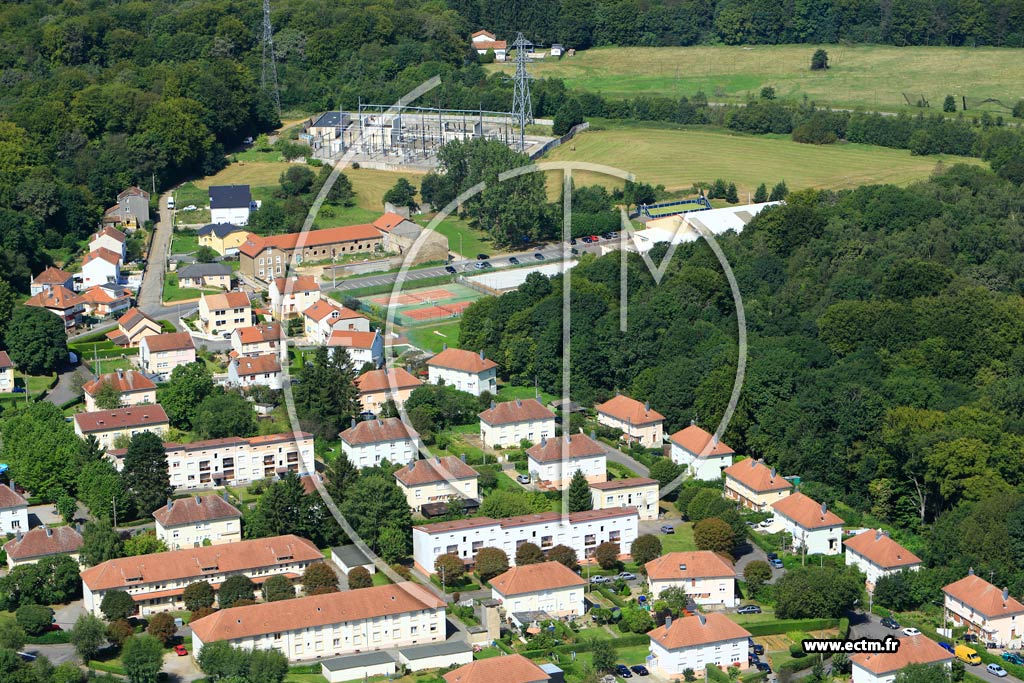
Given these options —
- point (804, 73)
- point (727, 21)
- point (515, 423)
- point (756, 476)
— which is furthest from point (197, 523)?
point (727, 21)

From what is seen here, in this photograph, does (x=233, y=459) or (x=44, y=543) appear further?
(x=233, y=459)

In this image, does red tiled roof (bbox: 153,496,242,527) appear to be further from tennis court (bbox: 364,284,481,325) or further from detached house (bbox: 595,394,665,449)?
tennis court (bbox: 364,284,481,325)

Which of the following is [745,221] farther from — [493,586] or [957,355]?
[493,586]

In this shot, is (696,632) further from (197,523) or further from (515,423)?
(515,423)

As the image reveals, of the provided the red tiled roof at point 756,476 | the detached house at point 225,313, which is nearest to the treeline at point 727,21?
the detached house at point 225,313

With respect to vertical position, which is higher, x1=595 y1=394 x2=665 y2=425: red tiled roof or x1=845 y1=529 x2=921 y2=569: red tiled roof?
x1=595 y1=394 x2=665 y2=425: red tiled roof

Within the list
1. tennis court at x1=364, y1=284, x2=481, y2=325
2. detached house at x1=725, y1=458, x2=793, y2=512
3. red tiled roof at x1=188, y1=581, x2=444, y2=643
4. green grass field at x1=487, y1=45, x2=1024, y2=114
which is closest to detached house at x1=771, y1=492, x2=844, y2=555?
detached house at x1=725, y1=458, x2=793, y2=512

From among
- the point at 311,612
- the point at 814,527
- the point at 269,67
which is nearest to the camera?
the point at 311,612

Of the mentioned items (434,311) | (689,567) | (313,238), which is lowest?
(689,567)
